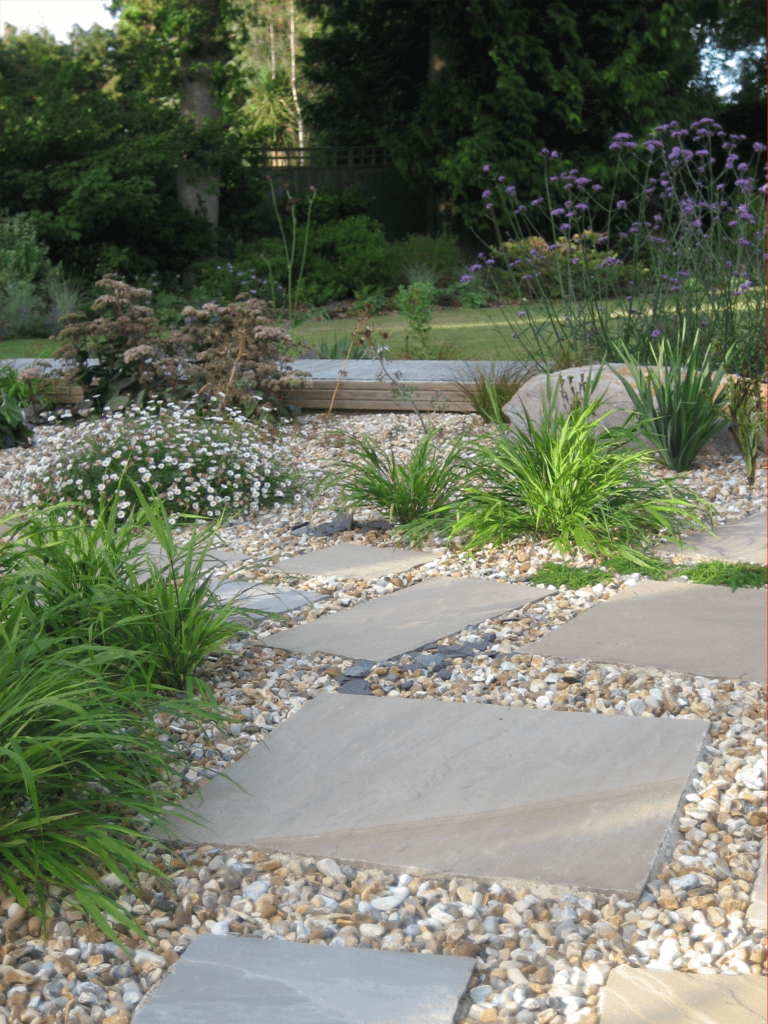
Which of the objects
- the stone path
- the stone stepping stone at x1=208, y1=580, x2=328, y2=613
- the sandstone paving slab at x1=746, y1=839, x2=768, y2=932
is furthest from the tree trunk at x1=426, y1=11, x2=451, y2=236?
the sandstone paving slab at x1=746, y1=839, x2=768, y2=932

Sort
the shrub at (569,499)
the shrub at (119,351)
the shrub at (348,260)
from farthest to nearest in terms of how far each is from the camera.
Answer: the shrub at (348,260)
the shrub at (119,351)
the shrub at (569,499)

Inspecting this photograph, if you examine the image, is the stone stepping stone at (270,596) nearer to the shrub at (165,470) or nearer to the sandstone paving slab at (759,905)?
the shrub at (165,470)

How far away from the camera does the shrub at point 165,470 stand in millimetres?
4301

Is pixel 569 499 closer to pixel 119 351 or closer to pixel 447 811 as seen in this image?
pixel 447 811

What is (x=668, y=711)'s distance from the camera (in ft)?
7.53

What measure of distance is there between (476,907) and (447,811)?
0.25 m

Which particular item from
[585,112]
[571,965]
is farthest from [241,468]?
[585,112]

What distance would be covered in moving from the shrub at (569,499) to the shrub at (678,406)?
699mm

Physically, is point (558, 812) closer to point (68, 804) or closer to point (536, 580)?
point (68, 804)

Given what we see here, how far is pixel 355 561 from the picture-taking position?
3646 millimetres

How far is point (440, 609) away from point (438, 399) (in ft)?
10.6

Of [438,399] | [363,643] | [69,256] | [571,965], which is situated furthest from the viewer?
[69,256]

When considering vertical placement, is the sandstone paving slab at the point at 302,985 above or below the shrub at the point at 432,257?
below

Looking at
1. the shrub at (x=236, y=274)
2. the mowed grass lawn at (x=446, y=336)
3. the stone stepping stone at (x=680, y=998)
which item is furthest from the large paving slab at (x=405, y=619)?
the shrub at (x=236, y=274)
